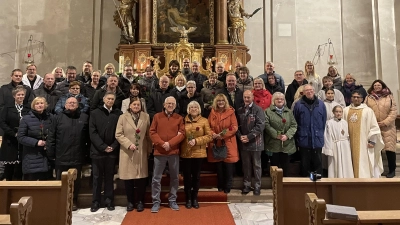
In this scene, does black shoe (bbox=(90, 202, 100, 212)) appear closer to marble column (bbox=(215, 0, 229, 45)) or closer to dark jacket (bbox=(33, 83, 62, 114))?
dark jacket (bbox=(33, 83, 62, 114))

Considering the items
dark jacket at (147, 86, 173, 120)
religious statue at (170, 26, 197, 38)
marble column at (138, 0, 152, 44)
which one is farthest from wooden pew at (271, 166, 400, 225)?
marble column at (138, 0, 152, 44)

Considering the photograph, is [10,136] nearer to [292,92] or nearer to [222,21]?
[292,92]

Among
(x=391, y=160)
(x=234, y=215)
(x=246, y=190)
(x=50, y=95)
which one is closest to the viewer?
(x=234, y=215)

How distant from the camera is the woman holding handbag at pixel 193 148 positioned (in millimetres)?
4512

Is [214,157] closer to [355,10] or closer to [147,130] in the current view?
[147,130]

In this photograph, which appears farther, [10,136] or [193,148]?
[10,136]

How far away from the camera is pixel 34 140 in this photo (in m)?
4.34

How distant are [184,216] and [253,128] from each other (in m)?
1.61

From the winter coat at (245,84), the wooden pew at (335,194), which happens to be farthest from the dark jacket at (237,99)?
the wooden pew at (335,194)

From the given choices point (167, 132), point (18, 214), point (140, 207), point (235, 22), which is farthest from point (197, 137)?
point (235, 22)

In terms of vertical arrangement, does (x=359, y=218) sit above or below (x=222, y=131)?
below

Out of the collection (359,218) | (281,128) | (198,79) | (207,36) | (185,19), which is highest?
(185,19)

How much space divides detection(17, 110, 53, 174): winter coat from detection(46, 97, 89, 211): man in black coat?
121mm

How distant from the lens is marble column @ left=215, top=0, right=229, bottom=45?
9.20m
